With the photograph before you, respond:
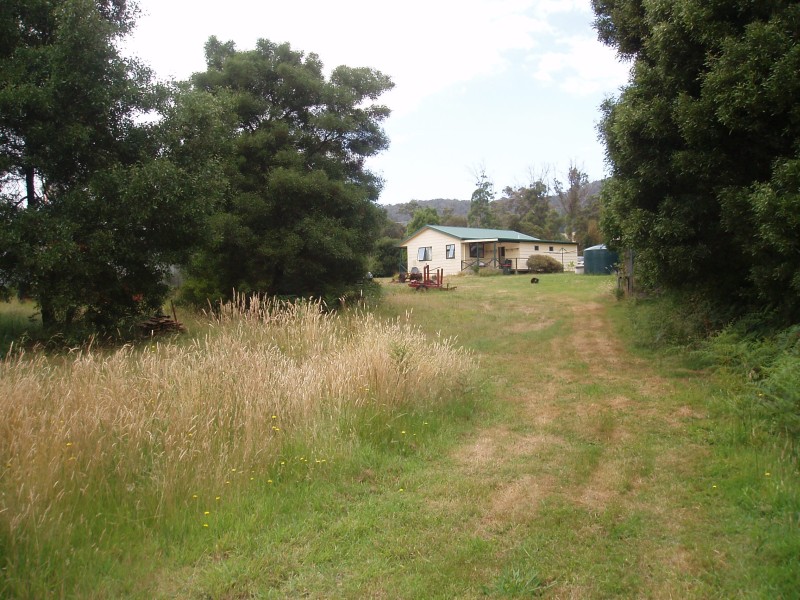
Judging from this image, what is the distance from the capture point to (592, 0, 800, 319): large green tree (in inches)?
271

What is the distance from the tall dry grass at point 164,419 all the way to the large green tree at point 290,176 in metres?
8.91

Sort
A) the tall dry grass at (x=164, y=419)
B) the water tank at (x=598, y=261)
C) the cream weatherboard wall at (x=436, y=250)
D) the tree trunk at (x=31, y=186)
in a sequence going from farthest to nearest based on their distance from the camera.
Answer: the cream weatherboard wall at (x=436, y=250) → the water tank at (x=598, y=261) → the tree trunk at (x=31, y=186) → the tall dry grass at (x=164, y=419)

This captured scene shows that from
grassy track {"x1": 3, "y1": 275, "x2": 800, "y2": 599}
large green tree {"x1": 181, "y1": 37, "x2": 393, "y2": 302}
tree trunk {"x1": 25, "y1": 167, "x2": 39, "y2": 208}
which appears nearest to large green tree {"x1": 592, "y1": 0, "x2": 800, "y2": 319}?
grassy track {"x1": 3, "y1": 275, "x2": 800, "y2": 599}

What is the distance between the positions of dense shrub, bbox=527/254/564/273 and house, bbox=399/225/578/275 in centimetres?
105

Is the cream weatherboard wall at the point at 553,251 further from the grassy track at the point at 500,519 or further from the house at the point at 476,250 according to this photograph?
the grassy track at the point at 500,519

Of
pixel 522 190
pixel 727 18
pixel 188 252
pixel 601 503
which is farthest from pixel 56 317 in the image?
pixel 522 190

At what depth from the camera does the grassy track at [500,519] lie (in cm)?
333

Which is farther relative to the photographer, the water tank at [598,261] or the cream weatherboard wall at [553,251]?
the cream weatherboard wall at [553,251]

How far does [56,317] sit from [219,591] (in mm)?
9359

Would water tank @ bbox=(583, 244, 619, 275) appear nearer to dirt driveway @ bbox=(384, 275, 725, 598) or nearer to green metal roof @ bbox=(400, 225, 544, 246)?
green metal roof @ bbox=(400, 225, 544, 246)

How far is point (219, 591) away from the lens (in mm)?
3244

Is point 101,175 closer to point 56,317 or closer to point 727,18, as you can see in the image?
point 56,317

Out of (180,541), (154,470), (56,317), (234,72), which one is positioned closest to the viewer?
(180,541)

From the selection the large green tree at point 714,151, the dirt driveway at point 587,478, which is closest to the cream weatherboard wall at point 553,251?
the large green tree at point 714,151
